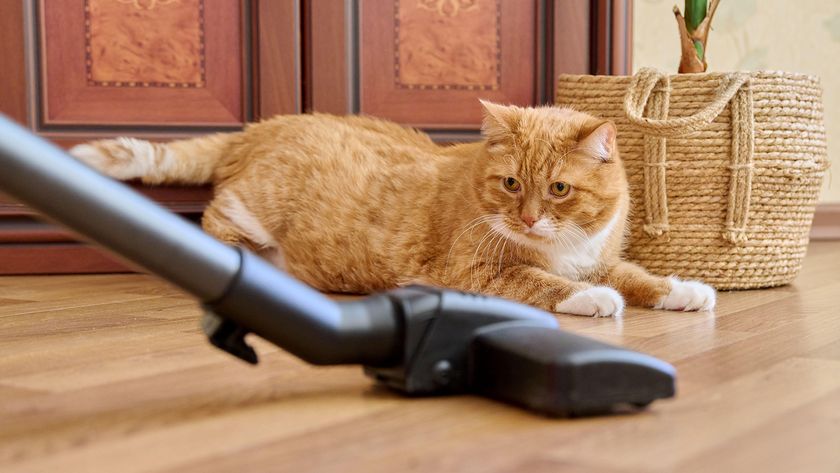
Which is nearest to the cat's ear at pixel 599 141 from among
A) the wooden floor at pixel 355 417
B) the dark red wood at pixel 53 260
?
the wooden floor at pixel 355 417

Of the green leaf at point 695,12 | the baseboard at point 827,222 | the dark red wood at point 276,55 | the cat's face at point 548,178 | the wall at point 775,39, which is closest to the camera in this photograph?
the cat's face at point 548,178

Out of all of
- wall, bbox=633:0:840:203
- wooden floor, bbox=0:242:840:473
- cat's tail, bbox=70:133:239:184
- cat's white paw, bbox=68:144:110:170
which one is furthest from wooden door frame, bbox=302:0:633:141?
wooden floor, bbox=0:242:840:473

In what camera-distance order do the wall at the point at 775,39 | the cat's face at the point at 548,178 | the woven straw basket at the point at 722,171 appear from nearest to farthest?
the cat's face at the point at 548,178 < the woven straw basket at the point at 722,171 < the wall at the point at 775,39

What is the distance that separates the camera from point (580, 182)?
173 cm

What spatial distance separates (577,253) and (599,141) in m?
0.23

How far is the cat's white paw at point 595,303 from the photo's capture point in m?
1.62

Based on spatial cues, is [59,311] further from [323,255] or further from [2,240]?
[2,240]

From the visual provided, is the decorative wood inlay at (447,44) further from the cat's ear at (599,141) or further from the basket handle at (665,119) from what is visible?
the cat's ear at (599,141)

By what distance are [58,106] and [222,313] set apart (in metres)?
1.54

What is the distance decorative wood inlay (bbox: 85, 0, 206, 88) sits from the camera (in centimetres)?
217

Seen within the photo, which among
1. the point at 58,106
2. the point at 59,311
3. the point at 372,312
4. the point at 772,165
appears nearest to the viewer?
the point at 372,312

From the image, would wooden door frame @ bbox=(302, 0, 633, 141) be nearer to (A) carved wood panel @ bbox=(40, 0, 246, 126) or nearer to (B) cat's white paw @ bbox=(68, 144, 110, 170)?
(A) carved wood panel @ bbox=(40, 0, 246, 126)

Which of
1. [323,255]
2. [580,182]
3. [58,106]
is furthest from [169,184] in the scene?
[580,182]

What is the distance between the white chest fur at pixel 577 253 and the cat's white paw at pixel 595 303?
0.50 feet
